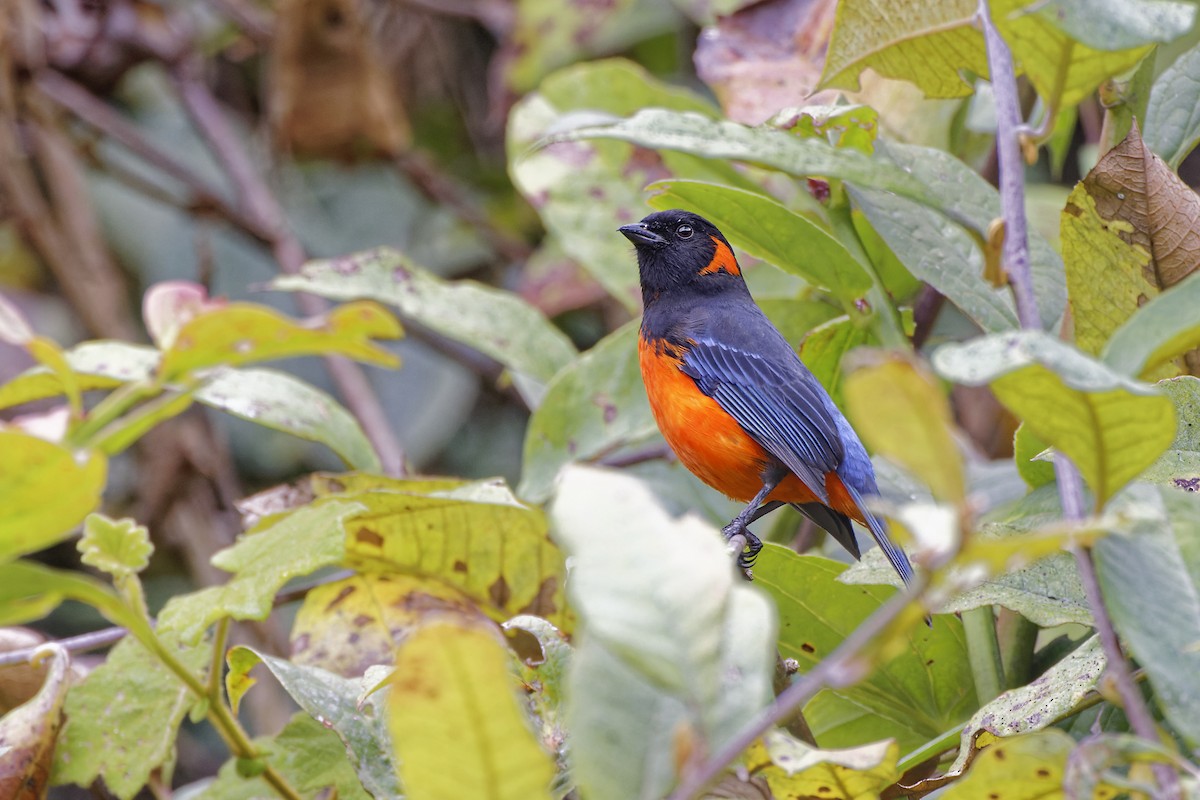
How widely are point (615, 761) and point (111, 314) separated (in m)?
3.55

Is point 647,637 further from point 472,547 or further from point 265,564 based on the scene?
point 472,547

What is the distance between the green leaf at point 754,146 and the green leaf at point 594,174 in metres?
1.16

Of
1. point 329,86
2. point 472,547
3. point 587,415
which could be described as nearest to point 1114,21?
point 472,547

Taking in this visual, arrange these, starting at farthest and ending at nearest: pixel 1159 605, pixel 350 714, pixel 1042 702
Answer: pixel 350 714, pixel 1042 702, pixel 1159 605

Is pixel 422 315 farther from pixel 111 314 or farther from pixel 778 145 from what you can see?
pixel 111 314

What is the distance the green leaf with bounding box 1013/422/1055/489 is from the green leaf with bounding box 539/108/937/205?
326 millimetres

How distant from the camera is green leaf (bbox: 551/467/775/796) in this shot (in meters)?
0.81

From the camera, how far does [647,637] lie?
81cm

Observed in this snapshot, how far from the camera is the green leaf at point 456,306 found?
2344mm

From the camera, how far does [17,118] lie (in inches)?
155

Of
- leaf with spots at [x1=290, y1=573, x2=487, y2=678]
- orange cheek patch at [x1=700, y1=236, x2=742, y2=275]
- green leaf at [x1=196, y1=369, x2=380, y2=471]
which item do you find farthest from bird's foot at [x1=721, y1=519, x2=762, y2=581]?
orange cheek patch at [x1=700, y1=236, x2=742, y2=275]

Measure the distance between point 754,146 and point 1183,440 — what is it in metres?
0.61

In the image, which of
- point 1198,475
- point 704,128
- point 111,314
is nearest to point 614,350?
point 704,128

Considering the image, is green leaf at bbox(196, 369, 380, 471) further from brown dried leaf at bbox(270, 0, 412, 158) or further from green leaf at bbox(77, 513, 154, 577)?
brown dried leaf at bbox(270, 0, 412, 158)
